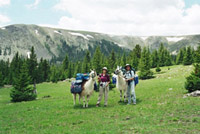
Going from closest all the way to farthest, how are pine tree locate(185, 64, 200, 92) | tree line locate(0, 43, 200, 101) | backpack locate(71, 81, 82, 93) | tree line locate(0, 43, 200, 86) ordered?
backpack locate(71, 81, 82, 93) < pine tree locate(185, 64, 200, 92) < tree line locate(0, 43, 200, 101) < tree line locate(0, 43, 200, 86)

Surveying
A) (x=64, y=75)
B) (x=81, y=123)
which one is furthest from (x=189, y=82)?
(x=64, y=75)

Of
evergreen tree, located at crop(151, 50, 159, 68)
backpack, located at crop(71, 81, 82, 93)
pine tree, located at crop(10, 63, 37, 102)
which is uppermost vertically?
evergreen tree, located at crop(151, 50, 159, 68)

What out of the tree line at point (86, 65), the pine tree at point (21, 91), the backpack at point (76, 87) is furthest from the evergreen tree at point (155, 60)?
the backpack at point (76, 87)

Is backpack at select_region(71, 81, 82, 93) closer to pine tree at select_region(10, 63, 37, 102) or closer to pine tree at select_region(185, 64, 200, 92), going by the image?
pine tree at select_region(185, 64, 200, 92)

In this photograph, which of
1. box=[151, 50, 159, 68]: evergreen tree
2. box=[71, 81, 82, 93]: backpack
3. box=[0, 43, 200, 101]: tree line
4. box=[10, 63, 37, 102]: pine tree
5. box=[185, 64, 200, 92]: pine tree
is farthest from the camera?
box=[151, 50, 159, 68]: evergreen tree

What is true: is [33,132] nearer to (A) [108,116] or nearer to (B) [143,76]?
(A) [108,116]

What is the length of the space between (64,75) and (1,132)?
78366 millimetres

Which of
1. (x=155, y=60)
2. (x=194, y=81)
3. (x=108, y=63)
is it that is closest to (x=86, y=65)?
(x=155, y=60)

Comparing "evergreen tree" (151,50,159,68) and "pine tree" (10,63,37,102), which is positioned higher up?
"evergreen tree" (151,50,159,68)

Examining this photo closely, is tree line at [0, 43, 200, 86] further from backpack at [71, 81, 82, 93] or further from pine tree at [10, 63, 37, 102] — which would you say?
backpack at [71, 81, 82, 93]

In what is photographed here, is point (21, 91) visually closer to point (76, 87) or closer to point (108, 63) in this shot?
point (108, 63)

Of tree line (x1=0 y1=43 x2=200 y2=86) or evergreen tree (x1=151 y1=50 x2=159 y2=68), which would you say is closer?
tree line (x1=0 y1=43 x2=200 y2=86)

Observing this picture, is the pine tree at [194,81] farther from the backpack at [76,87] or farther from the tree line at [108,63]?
the tree line at [108,63]


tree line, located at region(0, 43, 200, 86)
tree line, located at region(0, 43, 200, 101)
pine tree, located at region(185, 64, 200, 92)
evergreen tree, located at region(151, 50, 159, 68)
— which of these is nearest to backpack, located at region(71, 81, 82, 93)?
pine tree, located at region(185, 64, 200, 92)
